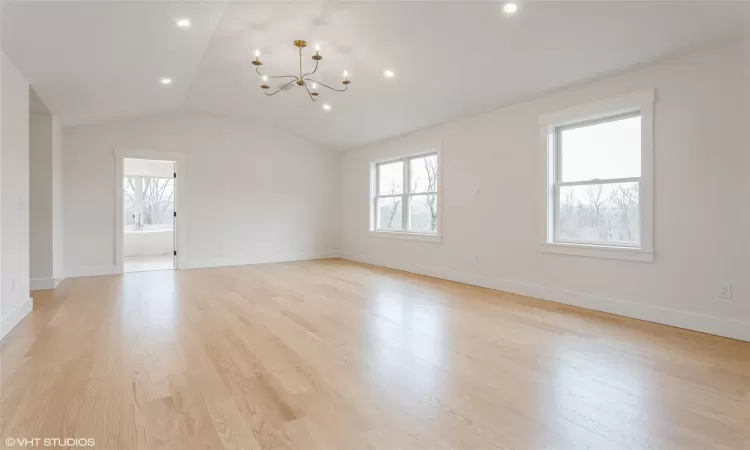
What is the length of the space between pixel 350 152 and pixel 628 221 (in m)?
5.64

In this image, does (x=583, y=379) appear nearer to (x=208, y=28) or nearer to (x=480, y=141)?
(x=480, y=141)

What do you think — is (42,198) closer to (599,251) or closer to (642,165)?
(599,251)

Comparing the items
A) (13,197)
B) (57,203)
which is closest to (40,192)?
(57,203)

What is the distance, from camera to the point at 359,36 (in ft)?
13.3

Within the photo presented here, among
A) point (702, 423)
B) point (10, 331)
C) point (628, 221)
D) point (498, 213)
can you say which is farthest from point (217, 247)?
point (702, 423)

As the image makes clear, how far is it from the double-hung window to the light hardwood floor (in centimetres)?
255

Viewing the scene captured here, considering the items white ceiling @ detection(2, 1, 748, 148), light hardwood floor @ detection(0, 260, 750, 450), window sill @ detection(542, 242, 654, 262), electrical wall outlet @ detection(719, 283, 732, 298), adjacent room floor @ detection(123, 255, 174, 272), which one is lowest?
light hardwood floor @ detection(0, 260, 750, 450)

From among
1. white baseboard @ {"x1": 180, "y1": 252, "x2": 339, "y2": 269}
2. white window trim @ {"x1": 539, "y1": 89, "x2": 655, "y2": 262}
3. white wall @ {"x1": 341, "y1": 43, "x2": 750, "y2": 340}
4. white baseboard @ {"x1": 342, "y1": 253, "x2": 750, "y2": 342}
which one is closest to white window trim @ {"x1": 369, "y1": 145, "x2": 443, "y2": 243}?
white wall @ {"x1": 341, "y1": 43, "x2": 750, "y2": 340}

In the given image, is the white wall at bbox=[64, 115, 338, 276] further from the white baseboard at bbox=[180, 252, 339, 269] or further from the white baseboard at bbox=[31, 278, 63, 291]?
the white baseboard at bbox=[31, 278, 63, 291]

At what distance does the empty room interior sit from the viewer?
2.01 metres

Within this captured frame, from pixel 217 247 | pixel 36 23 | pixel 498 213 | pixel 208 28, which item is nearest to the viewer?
pixel 36 23

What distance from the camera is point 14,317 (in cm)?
347

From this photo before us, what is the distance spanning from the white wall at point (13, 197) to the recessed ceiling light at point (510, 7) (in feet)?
13.3

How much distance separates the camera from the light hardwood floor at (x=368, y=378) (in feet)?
5.85
